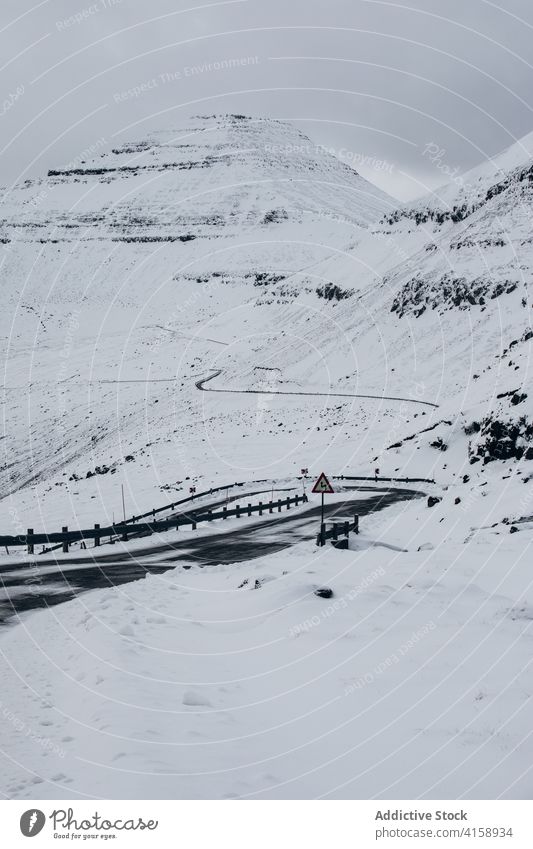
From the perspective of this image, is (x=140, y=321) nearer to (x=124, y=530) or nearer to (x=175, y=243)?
(x=175, y=243)

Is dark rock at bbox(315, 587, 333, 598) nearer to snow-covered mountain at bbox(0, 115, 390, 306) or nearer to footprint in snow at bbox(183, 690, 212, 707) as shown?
footprint in snow at bbox(183, 690, 212, 707)

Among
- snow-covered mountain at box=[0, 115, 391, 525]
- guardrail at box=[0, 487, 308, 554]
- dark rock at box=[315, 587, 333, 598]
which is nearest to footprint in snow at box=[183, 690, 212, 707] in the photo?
dark rock at box=[315, 587, 333, 598]

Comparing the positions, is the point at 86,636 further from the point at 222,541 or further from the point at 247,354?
the point at 247,354

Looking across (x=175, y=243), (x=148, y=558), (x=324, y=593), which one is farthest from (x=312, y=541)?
(x=175, y=243)

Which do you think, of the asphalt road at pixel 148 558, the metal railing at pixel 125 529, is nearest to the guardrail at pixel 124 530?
the metal railing at pixel 125 529

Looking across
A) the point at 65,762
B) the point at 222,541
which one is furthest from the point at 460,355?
the point at 65,762

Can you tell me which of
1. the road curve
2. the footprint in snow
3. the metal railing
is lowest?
the footprint in snow

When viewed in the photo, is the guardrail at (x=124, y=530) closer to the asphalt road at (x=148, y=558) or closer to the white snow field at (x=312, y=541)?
the asphalt road at (x=148, y=558)
